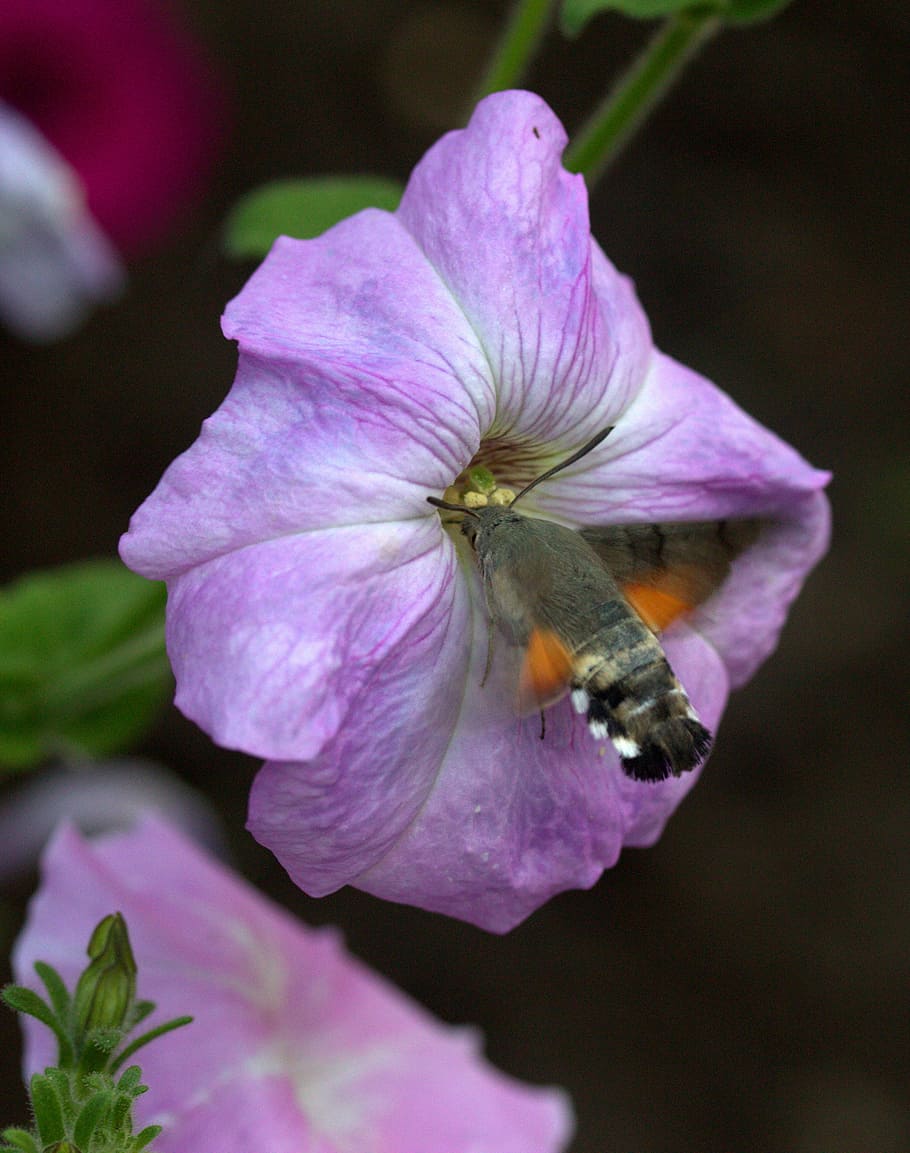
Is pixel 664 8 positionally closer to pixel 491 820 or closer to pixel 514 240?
pixel 514 240

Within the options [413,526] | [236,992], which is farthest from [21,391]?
[413,526]

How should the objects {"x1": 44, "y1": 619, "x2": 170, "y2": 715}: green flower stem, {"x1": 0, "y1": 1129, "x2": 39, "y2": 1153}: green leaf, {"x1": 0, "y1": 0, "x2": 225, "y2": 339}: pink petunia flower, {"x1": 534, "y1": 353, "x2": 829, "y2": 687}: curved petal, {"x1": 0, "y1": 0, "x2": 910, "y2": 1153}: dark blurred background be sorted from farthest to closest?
1. {"x1": 0, "y1": 0, "x2": 910, "y2": 1153}: dark blurred background
2. {"x1": 0, "y1": 0, "x2": 225, "y2": 339}: pink petunia flower
3. {"x1": 44, "y1": 619, "x2": 170, "y2": 715}: green flower stem
4. {"x1": 534, "y1": 353, "x2": 829, "y2": 687}: curved petal
5. {"x1": 0, "y1": 1129, "x2": 39, "y2": 1153}: green leaf

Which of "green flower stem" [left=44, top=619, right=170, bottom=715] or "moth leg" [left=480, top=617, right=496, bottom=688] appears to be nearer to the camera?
"moth leg" [left=480, top=617, right=496, bottom=688]

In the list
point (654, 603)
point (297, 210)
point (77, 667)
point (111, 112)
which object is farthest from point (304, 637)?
point (111, 112)

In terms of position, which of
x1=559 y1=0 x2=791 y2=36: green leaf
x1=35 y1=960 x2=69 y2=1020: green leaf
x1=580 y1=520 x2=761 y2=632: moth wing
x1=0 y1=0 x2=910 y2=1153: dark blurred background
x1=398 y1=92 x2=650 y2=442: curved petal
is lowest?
x1=0 y1=0 x2=910 y2=1153: dark blurred background

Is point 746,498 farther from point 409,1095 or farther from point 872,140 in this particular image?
point 872,140

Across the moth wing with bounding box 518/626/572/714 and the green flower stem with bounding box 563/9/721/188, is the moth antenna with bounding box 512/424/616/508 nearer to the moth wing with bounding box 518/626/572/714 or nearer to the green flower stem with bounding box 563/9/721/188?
the moth wing with bounding box 518/626/572/714

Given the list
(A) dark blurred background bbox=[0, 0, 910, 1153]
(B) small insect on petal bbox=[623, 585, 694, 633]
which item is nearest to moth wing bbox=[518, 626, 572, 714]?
(B) small insect on petal bbox=[623, 585, 694, 633]
